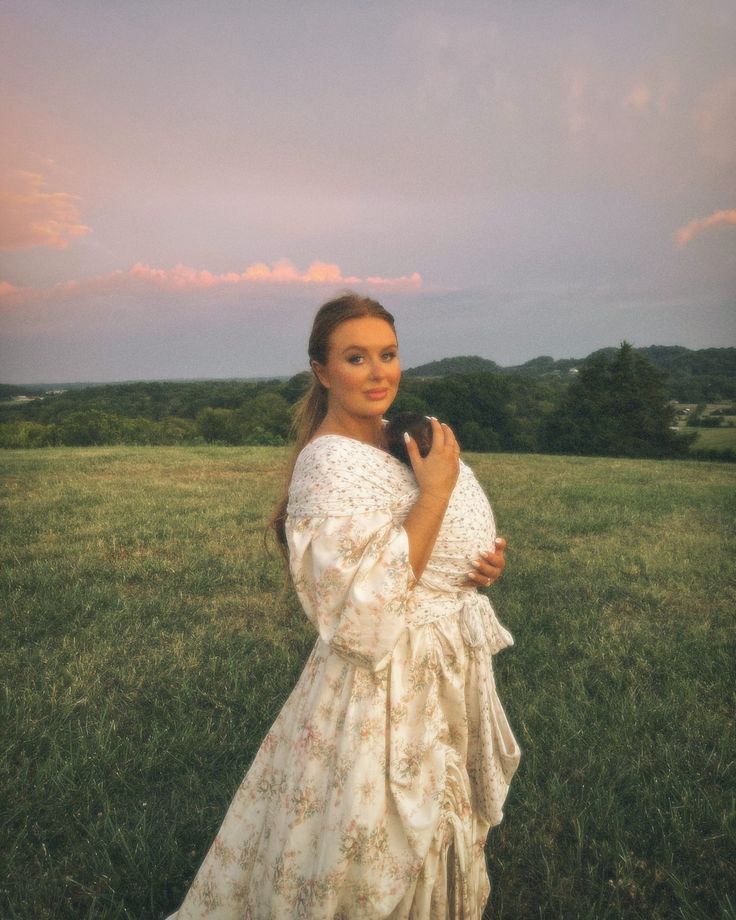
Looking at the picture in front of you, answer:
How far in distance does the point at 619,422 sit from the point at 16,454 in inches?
1450

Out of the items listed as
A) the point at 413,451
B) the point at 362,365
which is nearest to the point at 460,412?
the point at 362,365

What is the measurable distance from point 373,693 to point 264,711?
7.67 ft

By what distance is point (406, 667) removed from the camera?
1.88 metres

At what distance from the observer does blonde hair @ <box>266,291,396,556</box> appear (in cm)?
200

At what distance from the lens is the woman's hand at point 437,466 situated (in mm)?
1732

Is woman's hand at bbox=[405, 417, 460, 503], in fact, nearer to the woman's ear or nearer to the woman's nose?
the woman's nose

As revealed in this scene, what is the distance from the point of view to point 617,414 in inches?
1663

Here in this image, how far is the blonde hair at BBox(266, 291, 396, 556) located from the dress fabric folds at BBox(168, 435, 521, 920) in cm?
39

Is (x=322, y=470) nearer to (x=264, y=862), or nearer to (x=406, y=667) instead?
(x=406, y=667)

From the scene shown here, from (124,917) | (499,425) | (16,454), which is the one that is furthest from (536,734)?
(499,425)

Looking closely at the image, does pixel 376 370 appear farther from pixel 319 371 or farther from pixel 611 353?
pixel 611 353

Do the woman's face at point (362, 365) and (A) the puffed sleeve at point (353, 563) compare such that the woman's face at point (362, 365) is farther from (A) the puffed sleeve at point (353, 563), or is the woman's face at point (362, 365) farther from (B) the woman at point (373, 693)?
(A) the puffed sleeve at point (353, 563)

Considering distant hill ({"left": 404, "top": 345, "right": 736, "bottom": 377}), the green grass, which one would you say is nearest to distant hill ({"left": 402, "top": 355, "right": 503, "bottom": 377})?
distant hill ({"left": 404, "top": 345, "right": 736, "bottom": 377})

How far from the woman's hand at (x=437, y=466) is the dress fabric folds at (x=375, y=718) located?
11 centimetres
